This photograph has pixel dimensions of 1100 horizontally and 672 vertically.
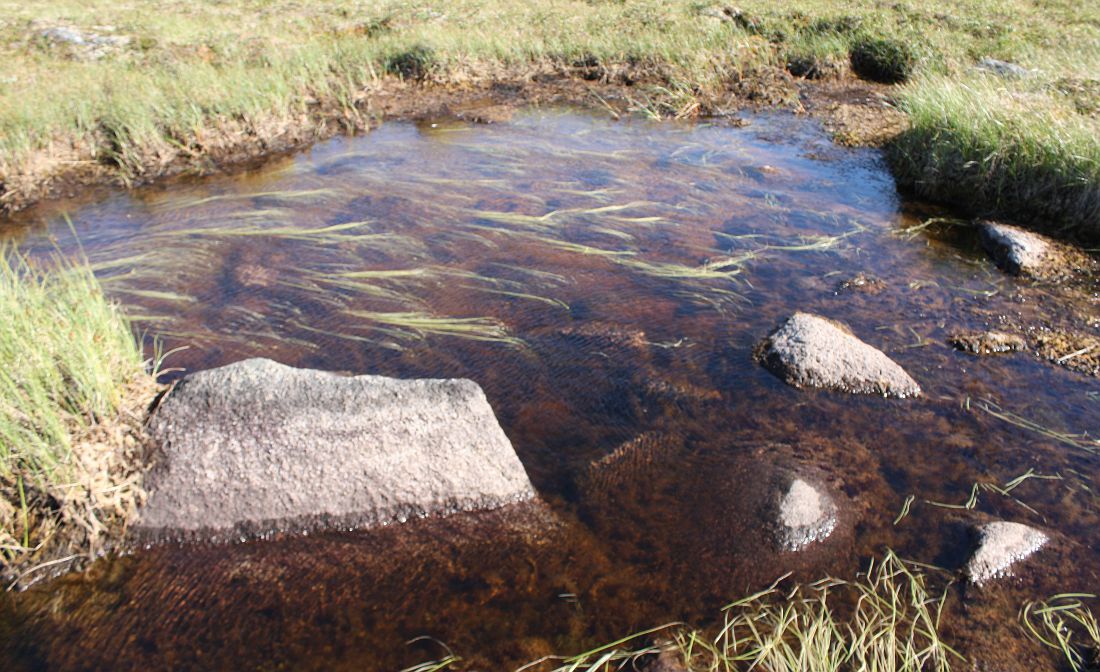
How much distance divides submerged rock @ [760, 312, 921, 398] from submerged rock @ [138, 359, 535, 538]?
180 cm

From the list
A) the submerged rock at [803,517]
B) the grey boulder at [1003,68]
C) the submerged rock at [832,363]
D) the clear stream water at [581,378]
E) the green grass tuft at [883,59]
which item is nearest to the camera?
the clear stream water at [581,378]

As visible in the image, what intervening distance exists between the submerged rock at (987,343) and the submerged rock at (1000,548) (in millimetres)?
1616

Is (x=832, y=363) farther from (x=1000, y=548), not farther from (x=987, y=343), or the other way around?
(x=1000, y=548)

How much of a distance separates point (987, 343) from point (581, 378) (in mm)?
2597

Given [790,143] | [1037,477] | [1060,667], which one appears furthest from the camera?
[790,143]

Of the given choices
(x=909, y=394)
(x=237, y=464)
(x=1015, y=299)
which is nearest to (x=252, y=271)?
(x=237, y=464)

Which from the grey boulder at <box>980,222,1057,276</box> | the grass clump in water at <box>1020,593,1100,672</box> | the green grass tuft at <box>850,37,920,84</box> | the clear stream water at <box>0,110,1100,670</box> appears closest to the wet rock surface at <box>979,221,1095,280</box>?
the grey boulder at <box>980,222,1057,276</box>

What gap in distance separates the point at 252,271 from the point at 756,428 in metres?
3.75

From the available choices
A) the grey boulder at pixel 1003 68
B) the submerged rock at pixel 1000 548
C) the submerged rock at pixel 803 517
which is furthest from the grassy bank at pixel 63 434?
the grey boulder at pixel 1003 68

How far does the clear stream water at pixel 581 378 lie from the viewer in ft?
8.86

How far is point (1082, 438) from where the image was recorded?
364cm

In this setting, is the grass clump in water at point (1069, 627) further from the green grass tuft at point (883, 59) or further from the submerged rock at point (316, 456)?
Answer: the green grass tuft at point (883, 59)

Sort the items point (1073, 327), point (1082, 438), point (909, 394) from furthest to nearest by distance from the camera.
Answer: point (1073, 327) < point (909, 394) < point (1082, 438)

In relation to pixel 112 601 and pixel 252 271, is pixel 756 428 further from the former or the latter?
pixel 252 271
